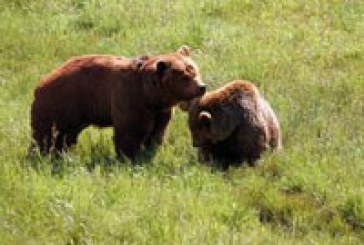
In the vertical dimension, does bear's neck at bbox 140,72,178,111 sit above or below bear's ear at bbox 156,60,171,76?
below

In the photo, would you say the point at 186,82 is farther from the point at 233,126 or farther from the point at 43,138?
the point at 43,138

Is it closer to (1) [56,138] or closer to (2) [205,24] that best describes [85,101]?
(1) [56,138]

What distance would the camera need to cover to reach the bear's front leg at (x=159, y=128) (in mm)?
7965

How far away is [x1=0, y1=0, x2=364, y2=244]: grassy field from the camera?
6320 millimetres

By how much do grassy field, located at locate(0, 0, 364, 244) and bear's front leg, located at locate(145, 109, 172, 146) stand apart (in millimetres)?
125

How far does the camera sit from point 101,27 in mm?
12047

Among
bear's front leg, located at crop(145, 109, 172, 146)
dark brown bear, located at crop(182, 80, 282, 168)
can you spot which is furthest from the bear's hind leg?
dark brown bear, located at crop(182, 80, 282, 168)

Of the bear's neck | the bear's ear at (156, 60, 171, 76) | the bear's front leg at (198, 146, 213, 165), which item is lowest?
the bear's front leg at (198, 146, 213, 165)

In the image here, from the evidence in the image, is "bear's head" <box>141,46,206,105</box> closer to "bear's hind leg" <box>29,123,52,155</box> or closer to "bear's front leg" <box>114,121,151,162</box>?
"bear's front leg" <box>114,121,151,162</box>

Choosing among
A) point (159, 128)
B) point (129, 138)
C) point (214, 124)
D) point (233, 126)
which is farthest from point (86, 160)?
point (233, 126)

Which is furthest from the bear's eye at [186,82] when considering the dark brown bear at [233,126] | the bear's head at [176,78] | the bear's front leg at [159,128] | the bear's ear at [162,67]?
the bear's front leg at [159,128]

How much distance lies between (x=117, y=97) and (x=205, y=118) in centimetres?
74

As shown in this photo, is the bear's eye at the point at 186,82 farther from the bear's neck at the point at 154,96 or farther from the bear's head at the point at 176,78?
the bear's neck at the point at 154,96

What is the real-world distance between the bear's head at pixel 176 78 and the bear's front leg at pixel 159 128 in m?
0.31
